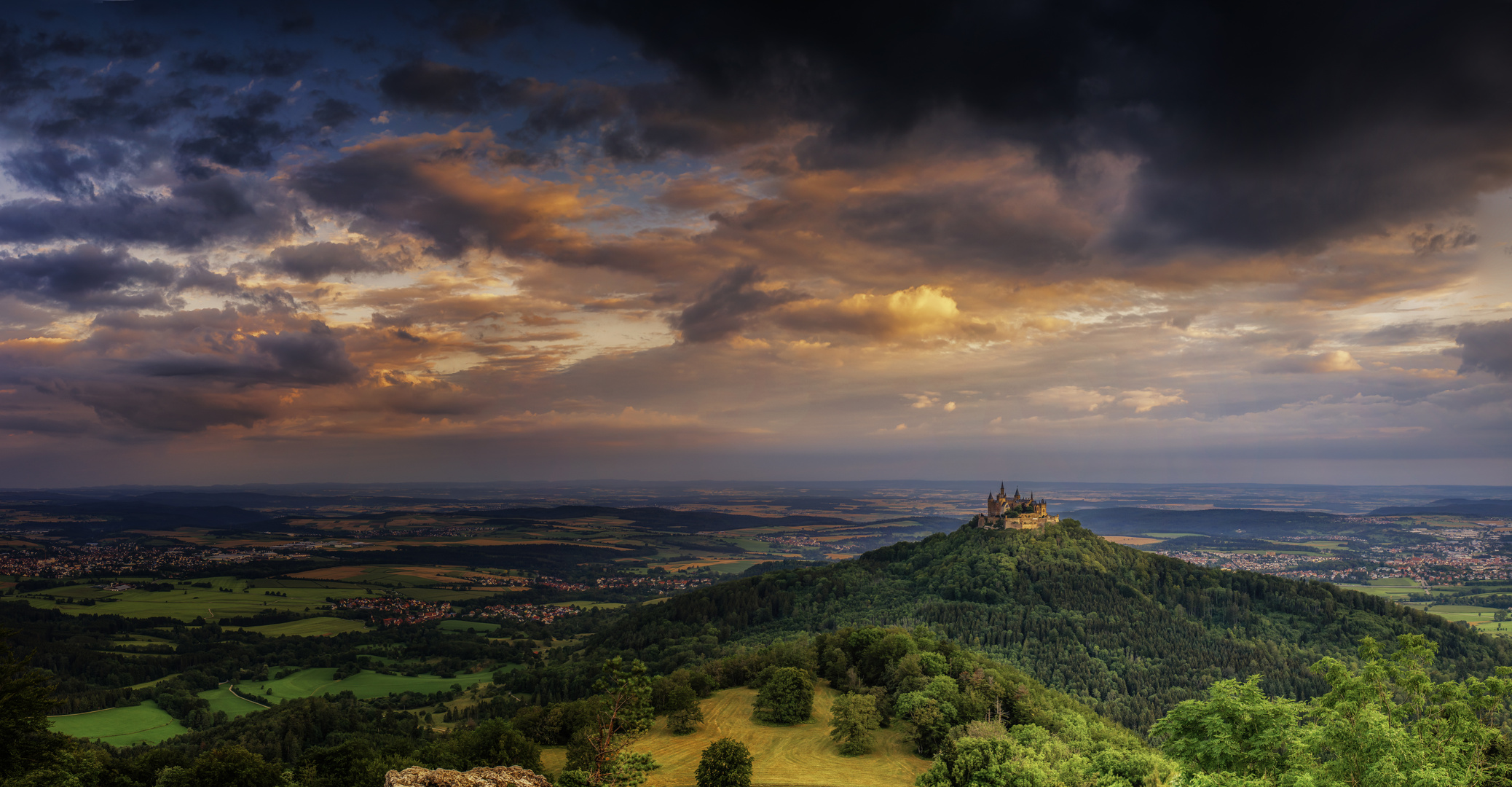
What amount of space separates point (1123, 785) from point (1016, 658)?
7101 cm

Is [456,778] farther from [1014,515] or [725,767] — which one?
[1014,515]

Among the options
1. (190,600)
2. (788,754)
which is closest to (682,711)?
(788,754)

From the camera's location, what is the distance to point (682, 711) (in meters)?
62.2

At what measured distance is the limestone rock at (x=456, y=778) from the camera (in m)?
20.1

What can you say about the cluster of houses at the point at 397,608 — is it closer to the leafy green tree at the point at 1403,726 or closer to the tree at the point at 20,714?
the tree at the point at 20,714

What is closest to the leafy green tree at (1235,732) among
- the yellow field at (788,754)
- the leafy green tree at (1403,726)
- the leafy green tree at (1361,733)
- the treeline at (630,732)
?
the leafy green tree at (1361,733)

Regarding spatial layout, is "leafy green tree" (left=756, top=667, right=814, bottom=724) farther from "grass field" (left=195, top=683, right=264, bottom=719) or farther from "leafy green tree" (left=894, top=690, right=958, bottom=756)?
"grass field" (left=195, top=683, right=264, bottom=719)

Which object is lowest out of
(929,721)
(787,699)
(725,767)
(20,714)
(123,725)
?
(123,725)

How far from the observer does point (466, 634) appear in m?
152

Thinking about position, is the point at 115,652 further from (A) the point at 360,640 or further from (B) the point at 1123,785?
(B) the point at 1123,785

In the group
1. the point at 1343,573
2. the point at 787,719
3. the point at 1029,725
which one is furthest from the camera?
the point at 1343,573

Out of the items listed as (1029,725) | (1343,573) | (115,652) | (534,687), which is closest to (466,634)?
(534,687)

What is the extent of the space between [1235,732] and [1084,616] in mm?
90006

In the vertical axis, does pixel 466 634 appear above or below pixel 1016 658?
below
